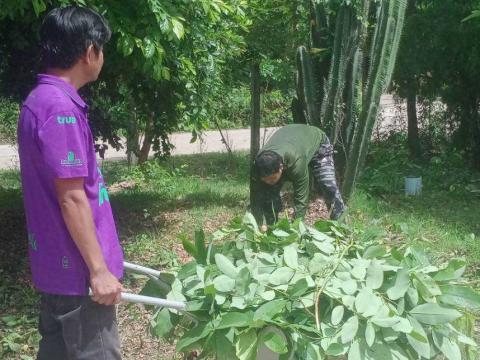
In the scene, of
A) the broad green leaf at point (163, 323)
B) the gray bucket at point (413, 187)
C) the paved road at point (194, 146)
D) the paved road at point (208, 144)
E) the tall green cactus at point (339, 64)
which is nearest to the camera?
the broad green leaf at point (163, 323)

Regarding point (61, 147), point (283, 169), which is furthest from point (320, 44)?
point (61, 147)

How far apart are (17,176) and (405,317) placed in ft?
34.1

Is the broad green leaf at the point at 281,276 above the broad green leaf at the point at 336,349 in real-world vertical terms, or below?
above

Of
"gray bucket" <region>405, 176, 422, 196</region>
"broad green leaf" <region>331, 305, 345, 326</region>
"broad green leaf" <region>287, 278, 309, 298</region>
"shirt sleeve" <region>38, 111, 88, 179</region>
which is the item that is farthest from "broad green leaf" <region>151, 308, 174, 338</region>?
"gray bucket" <region>405, 176, 422, 196</region>

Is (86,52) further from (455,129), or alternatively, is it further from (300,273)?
(455,129)

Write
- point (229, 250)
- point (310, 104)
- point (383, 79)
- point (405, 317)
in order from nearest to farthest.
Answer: point (405, 317) → point (229, 250) → point (383, 79) → point (310, 104)

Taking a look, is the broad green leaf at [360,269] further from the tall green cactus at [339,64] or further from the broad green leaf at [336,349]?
the tall green cactus at [339,64]

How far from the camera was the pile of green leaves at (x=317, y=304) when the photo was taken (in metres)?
2.63

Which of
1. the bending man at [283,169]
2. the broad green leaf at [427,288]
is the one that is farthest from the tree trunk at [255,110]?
the broad green leaf at [427,288]

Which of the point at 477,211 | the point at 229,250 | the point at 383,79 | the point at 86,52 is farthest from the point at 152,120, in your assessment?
the point at 86,52

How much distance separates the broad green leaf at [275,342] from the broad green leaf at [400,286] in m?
0.48

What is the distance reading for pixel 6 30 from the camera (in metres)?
5.89

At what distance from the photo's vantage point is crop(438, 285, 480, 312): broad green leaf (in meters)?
2.86

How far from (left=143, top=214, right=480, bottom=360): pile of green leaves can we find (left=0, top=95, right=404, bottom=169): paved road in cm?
996
